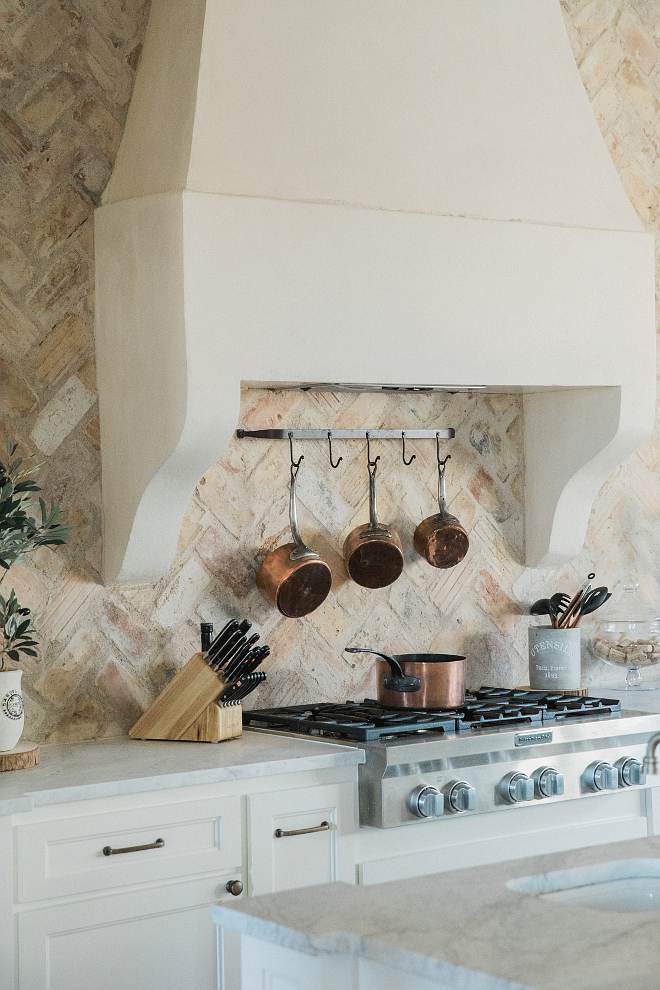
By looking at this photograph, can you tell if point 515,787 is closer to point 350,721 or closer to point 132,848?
point 350,721

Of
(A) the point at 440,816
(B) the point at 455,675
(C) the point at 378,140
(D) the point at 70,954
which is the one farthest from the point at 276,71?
(D) the point at 70,954

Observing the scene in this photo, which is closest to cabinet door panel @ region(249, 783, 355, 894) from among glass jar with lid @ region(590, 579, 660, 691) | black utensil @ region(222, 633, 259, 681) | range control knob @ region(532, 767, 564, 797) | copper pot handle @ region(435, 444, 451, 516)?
black utensil @ region(222, 633, 259, 681)

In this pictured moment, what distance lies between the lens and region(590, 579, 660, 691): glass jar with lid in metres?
3.79

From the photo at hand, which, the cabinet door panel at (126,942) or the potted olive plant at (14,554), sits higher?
the potted olive plant at (14,554)

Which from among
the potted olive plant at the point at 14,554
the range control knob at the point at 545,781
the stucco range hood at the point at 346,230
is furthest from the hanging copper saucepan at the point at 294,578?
the range control knob at the point at 545,781

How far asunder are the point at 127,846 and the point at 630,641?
1959 mm

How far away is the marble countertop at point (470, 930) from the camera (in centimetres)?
116

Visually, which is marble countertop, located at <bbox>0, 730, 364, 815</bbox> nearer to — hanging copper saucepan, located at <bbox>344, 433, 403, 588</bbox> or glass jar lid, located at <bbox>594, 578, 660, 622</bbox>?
hanging copper saucepan, located at <bbox>344, 433, 403, 588</bbox>

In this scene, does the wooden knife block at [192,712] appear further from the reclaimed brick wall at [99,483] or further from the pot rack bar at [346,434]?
the pot rack bar at [346,434]

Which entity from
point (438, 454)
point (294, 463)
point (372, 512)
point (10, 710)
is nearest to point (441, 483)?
point (438, 454)

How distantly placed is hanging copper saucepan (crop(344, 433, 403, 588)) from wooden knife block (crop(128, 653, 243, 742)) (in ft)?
2.06

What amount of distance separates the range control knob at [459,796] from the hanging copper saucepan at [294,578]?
0.70m

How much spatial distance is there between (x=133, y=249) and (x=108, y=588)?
874mm

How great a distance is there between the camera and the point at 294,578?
3.23 meters
